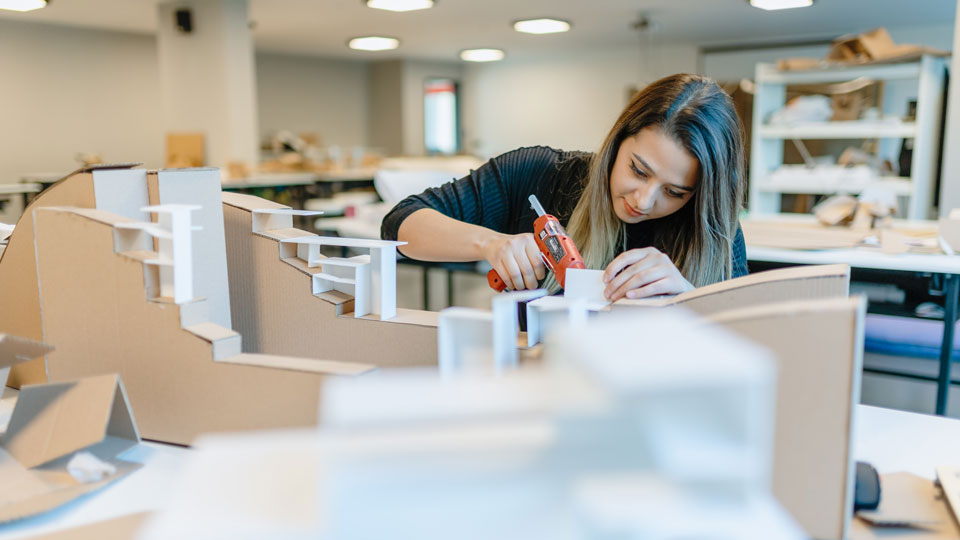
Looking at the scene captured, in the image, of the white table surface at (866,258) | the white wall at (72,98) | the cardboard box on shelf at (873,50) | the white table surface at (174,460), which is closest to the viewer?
the white table surface at (174,460)

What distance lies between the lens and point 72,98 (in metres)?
7.19

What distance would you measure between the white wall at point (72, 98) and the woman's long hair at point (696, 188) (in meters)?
7.34

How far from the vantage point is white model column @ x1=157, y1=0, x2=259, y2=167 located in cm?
540

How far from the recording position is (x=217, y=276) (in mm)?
789

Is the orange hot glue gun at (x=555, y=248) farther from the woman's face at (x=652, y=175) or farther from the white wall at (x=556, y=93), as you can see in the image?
the white wall at (x=556, y=93)

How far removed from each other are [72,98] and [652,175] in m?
7.73

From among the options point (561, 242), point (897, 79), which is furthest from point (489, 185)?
point (897, 79)

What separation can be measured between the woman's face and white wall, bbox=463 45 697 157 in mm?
8056

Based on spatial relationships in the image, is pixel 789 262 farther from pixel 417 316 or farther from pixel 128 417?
pixel 128 417

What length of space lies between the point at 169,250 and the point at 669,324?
549 mm

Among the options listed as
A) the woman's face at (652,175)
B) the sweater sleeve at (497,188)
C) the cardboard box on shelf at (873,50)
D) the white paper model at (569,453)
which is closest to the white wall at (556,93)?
the cardboard box on shelf at (873,50)

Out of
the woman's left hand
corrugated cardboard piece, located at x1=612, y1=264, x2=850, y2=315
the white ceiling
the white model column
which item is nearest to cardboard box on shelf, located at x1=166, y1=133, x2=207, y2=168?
the white model column

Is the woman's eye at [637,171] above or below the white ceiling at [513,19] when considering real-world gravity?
below

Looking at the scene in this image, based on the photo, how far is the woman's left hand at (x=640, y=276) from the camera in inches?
31.4
